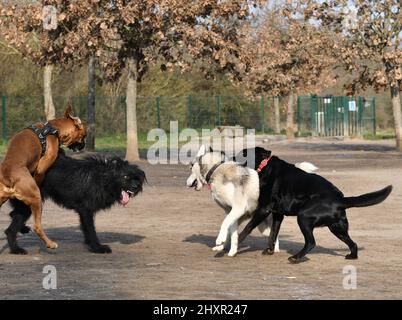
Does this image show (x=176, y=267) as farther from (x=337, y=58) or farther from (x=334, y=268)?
(x=337, y=58)

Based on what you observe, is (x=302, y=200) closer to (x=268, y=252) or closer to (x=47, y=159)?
(x=268, y=252)

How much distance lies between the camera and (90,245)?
1134 centimetres

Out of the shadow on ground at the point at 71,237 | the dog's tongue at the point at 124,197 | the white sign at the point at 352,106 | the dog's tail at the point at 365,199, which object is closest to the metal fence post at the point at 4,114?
the white sign at the point at 352,106

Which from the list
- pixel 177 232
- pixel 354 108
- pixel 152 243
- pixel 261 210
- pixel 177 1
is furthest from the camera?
pixel 354 108

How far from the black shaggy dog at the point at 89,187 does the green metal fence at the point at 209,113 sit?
96.0 feet

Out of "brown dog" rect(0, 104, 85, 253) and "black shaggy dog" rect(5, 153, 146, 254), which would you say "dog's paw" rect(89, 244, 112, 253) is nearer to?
"black shaggy dog" rect(5, 153, 146, 254)

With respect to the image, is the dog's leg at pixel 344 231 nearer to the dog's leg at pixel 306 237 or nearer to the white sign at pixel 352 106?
the dog's leg at pixel 306 237

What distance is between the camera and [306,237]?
10.5 m

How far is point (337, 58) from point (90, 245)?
24.9 m

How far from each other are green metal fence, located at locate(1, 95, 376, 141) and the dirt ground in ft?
81.4

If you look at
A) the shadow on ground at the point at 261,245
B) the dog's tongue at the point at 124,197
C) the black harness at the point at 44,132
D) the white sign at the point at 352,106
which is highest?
the black harness at the point at 44,132

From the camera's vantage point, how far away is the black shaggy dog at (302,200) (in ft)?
34.4

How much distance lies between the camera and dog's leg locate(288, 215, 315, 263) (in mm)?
10414
